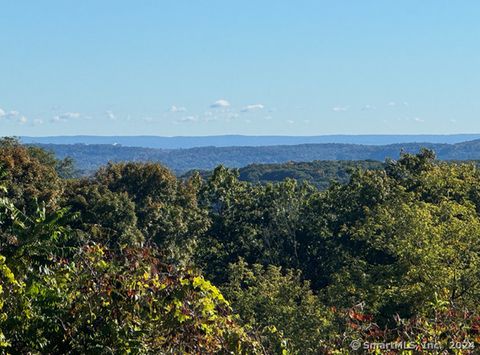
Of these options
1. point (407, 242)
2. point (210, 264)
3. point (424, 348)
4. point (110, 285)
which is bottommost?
point (210, 264)

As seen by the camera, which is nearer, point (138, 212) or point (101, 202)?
point (101, 202)

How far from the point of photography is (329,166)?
6073 inches

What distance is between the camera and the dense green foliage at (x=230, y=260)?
787cm

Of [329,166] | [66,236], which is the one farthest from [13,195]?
[329,166]

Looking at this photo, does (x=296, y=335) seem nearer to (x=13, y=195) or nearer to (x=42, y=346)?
(x=13, y=195)

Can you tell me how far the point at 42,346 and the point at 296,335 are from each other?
22.8 m

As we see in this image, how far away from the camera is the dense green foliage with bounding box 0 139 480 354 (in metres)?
7.87

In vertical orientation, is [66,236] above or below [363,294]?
above

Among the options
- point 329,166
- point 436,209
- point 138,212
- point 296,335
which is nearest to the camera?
point 296,335

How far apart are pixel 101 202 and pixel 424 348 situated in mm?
30603

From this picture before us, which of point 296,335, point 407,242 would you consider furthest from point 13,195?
point 407,242

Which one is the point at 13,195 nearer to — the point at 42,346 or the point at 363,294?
the point at 363,294

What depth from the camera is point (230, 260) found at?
157 ft

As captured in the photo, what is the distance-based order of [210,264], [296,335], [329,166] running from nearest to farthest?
[296,335]
[210,264]
[329,166]
